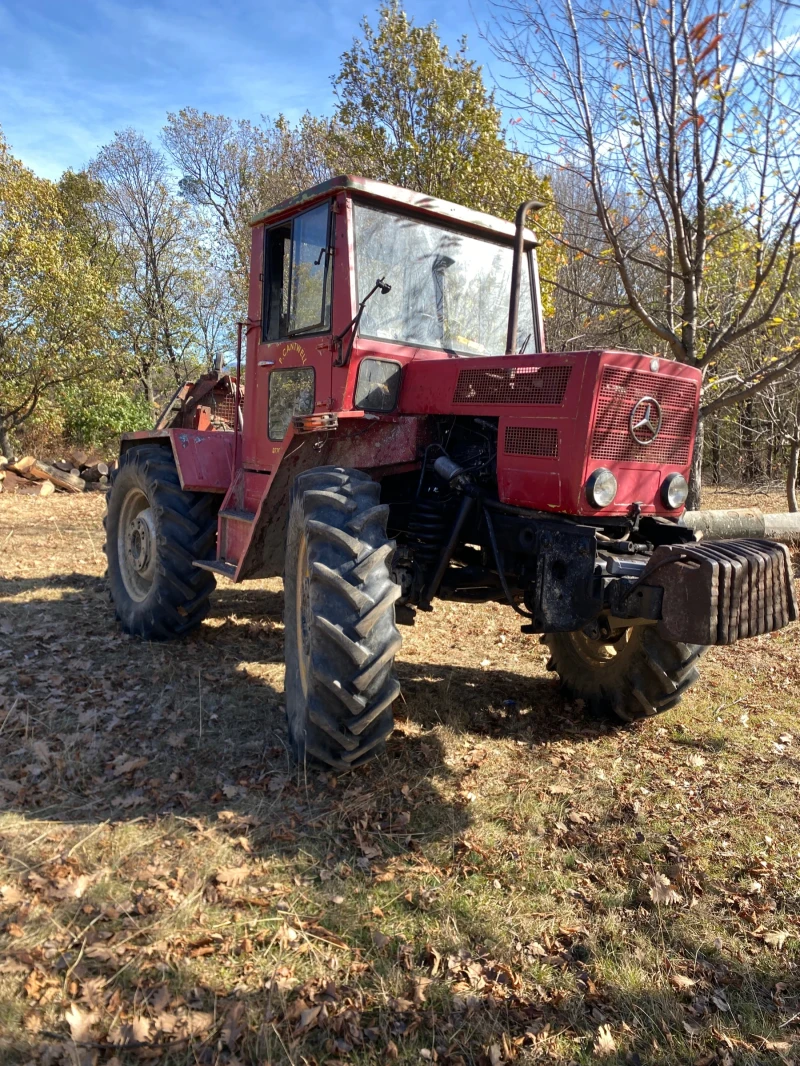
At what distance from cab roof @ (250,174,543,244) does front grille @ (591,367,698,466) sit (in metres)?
1.69

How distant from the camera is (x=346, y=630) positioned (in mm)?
3445

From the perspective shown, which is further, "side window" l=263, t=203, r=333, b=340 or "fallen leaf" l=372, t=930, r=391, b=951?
"side window" l=263, t=203, r=333, b=340

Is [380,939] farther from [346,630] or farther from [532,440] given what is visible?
[532,440]

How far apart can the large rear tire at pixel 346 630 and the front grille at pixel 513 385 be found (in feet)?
2.54

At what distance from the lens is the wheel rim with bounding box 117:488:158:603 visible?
5.86m

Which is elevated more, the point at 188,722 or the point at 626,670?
the point at 626,670

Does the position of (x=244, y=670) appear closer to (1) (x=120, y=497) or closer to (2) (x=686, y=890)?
(1) (x=120, y=497)

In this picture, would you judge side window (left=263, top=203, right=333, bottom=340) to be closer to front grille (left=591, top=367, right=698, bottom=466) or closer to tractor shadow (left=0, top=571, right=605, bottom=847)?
front grille (left=591, top=367, right=698, bottom=466)

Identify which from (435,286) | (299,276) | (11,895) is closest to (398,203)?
(435,286)

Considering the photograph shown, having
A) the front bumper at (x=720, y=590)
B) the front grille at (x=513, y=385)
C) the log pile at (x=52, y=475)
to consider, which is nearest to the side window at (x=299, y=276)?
the front grille at (x=513, y=385)

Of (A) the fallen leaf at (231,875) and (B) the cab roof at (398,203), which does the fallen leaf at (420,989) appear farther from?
(B) the cab roof at (398,203)

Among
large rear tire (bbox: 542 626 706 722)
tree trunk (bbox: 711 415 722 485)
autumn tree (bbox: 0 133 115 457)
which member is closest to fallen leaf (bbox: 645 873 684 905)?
large rear tire (bbox: 542 626 706 722)

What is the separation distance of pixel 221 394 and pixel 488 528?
4.40m

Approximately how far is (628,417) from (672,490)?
1.68ft
